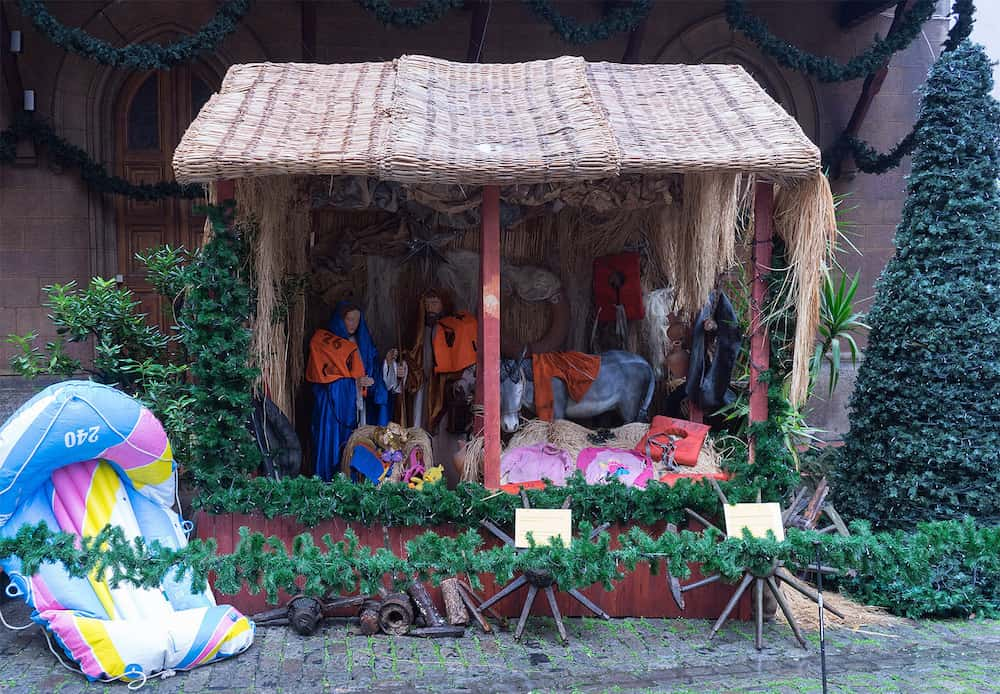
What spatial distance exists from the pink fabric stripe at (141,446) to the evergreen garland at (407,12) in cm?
410

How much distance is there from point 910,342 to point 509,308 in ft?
10.4

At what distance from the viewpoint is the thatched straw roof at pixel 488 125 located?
4.82 meters

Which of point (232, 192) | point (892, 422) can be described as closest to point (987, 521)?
point (892, 422)

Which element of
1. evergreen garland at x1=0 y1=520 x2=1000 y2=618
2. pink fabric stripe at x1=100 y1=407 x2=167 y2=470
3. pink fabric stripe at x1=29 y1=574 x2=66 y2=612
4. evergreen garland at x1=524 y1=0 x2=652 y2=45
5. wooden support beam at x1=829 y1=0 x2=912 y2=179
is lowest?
pink fabric stripe at x1=29 y1=574 x2=66 y2=612

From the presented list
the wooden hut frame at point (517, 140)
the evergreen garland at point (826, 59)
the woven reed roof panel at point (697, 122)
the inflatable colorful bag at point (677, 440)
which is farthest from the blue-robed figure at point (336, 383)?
the evergreen garland at point (826, 59)

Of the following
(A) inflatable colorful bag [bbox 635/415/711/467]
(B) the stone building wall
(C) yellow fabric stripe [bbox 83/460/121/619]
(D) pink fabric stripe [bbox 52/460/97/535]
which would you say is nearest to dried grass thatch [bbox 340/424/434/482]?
(A) inflatable colorful bag [bbox 635/415/711/467]

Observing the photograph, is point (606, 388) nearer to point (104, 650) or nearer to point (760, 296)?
point (760, 296)

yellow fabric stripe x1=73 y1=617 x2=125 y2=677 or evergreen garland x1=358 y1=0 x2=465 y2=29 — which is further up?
evergreen garland x1=358 y1=0 x2=465 y2=29

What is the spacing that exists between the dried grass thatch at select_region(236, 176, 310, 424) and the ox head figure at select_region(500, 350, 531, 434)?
1510mm

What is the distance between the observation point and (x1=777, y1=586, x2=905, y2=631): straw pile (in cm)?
546

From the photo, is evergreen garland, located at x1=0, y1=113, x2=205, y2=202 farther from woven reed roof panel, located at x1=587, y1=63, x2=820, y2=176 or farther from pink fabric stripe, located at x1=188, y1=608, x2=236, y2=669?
pink fabric stripe, located at x1=188, y1=608, x2=236, y2=669

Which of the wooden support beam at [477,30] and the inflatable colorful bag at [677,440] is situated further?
the wooden support beam at [477,30]

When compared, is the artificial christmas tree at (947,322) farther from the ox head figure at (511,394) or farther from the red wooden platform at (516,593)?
the ox head figure at (511,394)

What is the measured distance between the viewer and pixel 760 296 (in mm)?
5484
